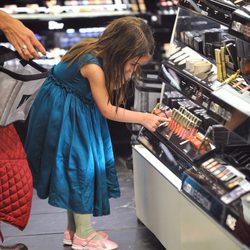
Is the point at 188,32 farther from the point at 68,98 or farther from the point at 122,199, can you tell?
the point at 122,199

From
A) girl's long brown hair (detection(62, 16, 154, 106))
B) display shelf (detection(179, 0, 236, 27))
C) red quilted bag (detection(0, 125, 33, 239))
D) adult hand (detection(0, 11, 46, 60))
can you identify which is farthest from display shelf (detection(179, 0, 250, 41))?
red quilted bag (detection(0, 125, 33, 239))

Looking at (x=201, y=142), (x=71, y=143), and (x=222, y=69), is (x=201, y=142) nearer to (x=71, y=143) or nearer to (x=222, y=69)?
(x=222, y=69)

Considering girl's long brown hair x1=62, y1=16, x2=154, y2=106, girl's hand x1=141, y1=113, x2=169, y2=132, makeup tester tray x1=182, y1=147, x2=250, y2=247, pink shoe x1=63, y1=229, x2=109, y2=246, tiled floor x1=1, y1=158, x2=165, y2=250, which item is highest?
girl's long brown hair x1=62, y1=16, x2=154, y2=106

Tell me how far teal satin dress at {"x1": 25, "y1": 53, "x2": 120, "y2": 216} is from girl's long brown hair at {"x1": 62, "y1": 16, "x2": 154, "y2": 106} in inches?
5.6

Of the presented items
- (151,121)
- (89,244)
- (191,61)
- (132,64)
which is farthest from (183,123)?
(89,244)

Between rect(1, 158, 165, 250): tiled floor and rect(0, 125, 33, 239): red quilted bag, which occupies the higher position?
rect(0, 125, 33, 239): red quilted bag

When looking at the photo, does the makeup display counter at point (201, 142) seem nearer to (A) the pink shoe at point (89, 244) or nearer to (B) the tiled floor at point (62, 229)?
(B) the tiled floor at point (62, 229)

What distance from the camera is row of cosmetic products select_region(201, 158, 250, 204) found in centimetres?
256

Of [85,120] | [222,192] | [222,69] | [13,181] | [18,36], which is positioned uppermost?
[18,36]

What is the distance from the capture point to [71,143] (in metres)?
3.58

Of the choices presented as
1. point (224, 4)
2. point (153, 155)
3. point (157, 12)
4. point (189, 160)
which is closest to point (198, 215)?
point (189, 160)

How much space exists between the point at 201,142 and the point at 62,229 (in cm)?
128

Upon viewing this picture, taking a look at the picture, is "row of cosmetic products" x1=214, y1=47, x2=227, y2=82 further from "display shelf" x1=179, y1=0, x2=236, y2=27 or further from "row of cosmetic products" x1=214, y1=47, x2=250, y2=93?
"display shelf" x1=179, y1=0, x2=236, y2=27

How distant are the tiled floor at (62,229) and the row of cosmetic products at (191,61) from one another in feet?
3.31
